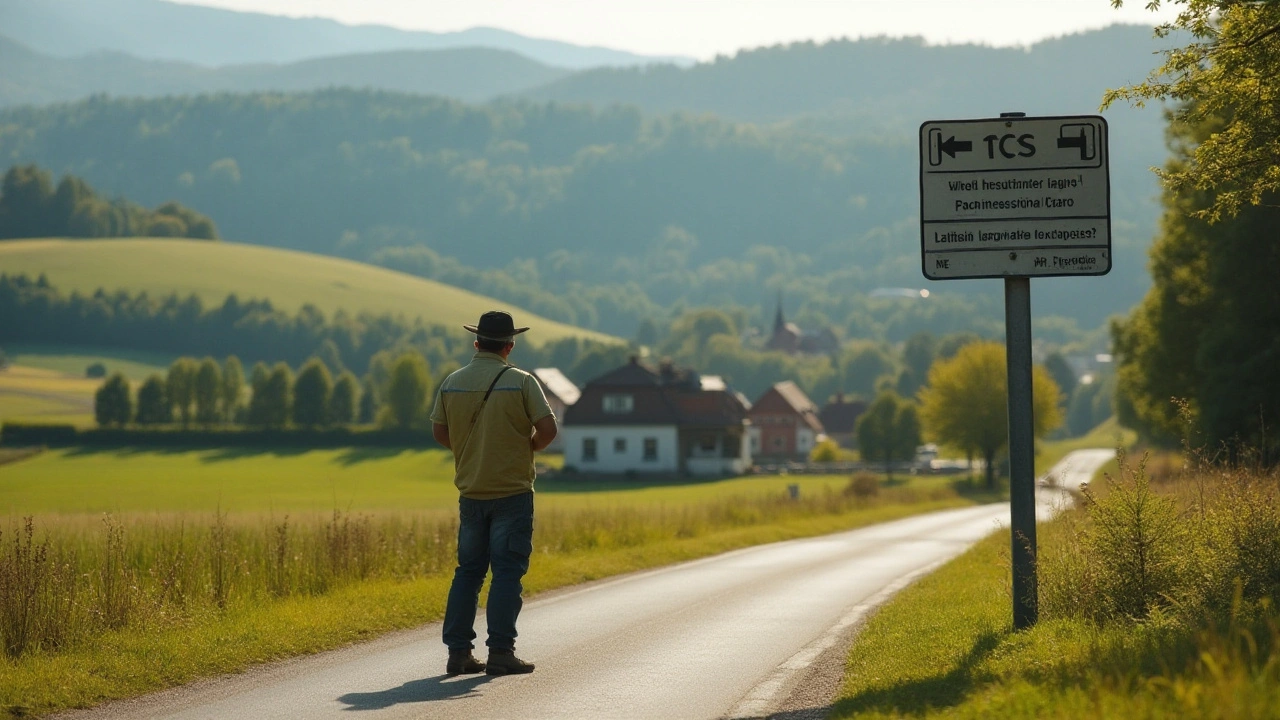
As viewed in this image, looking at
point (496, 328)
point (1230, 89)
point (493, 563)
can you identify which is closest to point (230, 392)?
point (496, 328)

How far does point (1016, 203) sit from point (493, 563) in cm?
428

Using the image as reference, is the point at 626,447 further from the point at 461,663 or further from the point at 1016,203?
the point at 1016,203

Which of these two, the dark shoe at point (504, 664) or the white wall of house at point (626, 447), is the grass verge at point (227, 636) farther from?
the white wall of house at point (626, 447)

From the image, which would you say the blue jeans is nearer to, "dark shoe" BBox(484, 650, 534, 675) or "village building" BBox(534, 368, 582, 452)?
"dark shoe" BBox(484, 650, 534, 675)

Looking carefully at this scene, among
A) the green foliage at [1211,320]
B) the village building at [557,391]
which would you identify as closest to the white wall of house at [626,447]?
the village building at [557,391]

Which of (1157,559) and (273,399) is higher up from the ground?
(273,399)

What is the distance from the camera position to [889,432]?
9681cm

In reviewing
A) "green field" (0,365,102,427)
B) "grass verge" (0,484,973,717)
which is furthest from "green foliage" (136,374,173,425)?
"grass verge" (0,484,973,717)

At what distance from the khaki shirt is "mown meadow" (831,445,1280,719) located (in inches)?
103

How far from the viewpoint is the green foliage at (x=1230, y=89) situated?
10.9m

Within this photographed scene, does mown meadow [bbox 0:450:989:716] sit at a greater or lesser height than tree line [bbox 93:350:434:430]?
lesser

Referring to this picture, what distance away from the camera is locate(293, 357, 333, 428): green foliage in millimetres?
103500

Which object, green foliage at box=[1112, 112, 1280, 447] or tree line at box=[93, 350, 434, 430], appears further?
tree line at box=[93, 350, 434, 430]

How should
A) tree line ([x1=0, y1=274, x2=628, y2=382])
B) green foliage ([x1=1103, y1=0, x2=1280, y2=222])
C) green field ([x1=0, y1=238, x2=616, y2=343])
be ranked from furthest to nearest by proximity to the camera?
green field ([x1=0, y1=238, x2=616, y2=343]) < tree line ([x1=0, y1=274, x2=628, y2=382]) < green foliage ([x1=1103, y1=0, x2=1280, y2=222])
